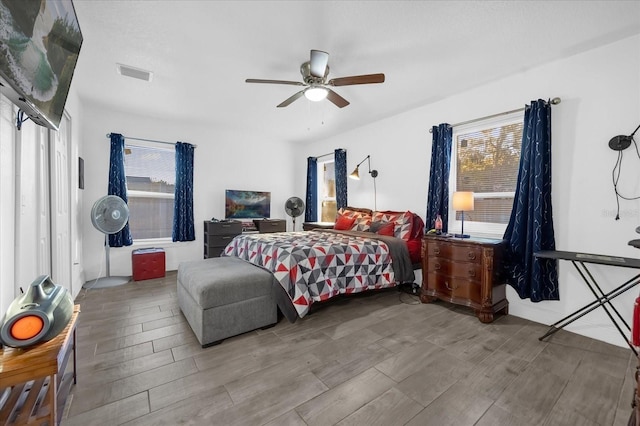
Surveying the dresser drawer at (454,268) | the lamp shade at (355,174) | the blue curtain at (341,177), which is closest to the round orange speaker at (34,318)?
the dresser drawer at (454,268)

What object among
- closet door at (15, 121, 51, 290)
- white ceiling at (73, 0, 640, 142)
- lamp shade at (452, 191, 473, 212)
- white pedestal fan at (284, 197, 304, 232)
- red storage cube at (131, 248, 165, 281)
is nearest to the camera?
closet door at (15, 121, 51, 290)

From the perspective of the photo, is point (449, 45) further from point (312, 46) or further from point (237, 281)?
point (237, 281)

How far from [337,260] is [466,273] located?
133 centimetres

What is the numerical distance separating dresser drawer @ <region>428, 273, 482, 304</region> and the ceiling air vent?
384 cm

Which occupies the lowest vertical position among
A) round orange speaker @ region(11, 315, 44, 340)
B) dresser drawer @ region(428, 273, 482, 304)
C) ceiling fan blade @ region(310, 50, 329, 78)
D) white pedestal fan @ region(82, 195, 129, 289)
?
dresser drawer @ region(428, 273, 482, 304)

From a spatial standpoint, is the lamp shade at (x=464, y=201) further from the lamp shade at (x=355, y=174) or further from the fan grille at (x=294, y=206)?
the fan grille at (x=294, y=206)

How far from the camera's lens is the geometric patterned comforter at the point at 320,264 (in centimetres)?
241

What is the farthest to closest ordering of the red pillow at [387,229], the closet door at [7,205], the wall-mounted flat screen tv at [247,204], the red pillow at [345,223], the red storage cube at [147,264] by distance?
the wall-mounted flat screen tv at [247,204]
the red pillow at [345,223]
the red storage cube at [147,264]
the red pillow at [387,229]
the closet door at [7,205]

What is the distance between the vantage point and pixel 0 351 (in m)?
1.14

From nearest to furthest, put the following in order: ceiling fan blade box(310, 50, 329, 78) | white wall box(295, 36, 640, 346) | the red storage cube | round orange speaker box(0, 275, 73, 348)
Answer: round orange speaker box(0, 275, 73, 348) → ceiling fan blade box(310, 50, 329, 78) → white wall box(295, 36, 640, 346) → the red storage cube

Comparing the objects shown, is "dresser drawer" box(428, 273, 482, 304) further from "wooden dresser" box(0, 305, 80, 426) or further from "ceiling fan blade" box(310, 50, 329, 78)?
"wooden dresser" box(0, 305, 80, 426)

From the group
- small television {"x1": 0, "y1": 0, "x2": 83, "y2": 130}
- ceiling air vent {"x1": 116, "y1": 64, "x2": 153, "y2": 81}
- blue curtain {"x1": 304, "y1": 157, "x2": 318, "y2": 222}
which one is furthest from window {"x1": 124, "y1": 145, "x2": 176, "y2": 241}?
small television {"x1": 0, "y1": 0, "x2": 83, "y2": 130}

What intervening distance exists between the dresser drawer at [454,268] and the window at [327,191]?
2.70m

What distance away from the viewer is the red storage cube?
12.6ft
